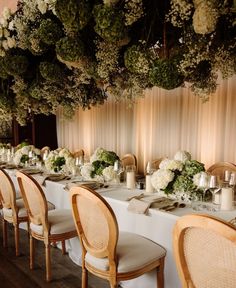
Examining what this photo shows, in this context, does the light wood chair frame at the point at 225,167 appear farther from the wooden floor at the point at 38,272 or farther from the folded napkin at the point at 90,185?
the wooden floor at the point at 38,272

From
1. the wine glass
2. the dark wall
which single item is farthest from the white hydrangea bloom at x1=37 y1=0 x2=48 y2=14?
the dark wall

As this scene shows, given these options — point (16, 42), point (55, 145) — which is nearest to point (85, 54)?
point (16, 42)

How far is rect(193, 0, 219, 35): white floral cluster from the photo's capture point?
1.82 metres

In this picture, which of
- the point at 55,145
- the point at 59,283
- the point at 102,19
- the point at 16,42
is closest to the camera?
the point at 102,19

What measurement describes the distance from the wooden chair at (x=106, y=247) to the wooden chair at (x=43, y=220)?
0.53 meters

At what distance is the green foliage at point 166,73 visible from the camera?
221 centimetres

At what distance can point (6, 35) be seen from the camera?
136 inches

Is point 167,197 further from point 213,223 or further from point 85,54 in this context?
point 85,54

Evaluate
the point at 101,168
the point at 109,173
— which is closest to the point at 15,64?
the point at 101,168

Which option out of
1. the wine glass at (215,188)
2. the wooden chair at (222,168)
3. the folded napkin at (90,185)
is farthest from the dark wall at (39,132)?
the wine glass at (215,188)

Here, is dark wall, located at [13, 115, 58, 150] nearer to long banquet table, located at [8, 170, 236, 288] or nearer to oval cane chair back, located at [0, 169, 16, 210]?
oval cane chair back, located at [0, 169, 16, 210]

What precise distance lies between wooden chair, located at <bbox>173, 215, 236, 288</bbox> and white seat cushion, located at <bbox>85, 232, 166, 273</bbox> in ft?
1.49

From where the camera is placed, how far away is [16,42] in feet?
10.9

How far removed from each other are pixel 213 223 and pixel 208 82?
5.23 ft
